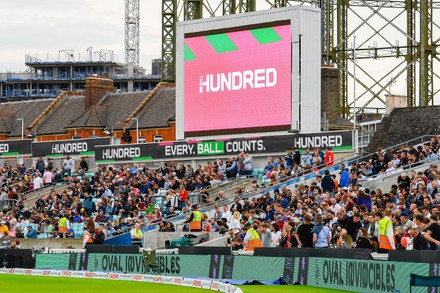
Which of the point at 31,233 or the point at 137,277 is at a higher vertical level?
the point at 31,233

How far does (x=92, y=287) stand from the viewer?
1057 inches

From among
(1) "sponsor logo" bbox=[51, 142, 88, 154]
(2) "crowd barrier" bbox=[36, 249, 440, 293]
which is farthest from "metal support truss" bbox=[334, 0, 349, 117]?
(2) "crowd barrier" bbox=[36, 249, 440, 293]

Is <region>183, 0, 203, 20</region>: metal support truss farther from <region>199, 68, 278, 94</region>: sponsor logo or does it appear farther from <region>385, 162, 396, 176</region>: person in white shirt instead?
<region>385, 162, 396, 176</region>: person in white shirt

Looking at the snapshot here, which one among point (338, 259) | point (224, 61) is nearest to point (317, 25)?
point (224, 61)

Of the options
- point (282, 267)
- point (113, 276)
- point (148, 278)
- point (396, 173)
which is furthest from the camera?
point (396, 173)

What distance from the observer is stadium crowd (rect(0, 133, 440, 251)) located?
84.5 ft

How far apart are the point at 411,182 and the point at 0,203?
2470 centimetres

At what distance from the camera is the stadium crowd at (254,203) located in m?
25.8

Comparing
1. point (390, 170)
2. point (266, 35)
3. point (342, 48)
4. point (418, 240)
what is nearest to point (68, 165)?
point (266, 35)

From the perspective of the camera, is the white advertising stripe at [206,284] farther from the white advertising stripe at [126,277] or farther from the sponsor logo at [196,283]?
the white advertising stripe at [126,277]

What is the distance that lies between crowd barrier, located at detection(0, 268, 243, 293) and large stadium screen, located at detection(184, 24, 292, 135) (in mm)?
13655

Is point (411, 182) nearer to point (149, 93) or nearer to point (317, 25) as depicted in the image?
point (317, 25)

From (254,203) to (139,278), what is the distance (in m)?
7.31

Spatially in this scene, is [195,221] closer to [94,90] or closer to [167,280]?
[167,280]
